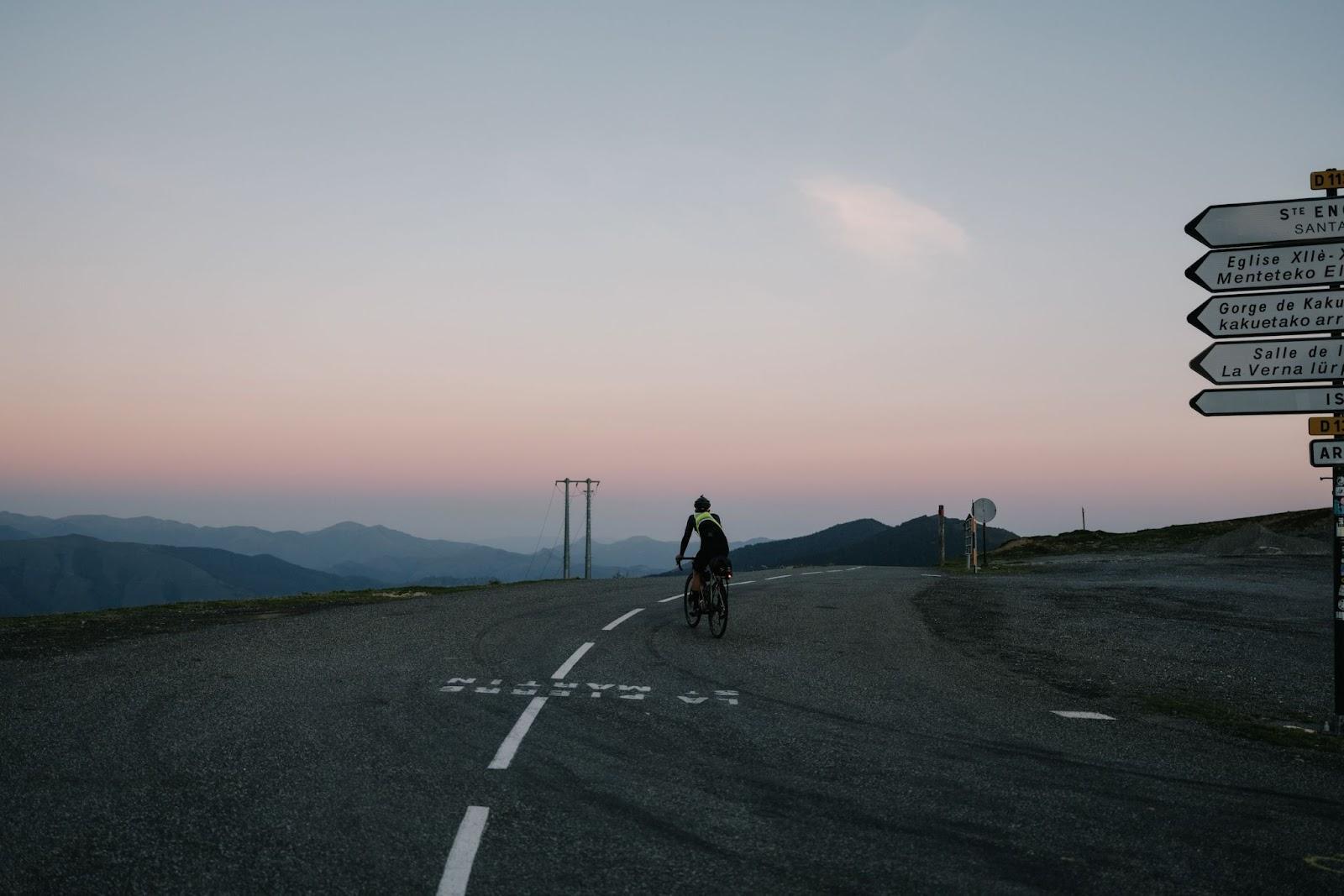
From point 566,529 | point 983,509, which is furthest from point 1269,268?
point 566,529

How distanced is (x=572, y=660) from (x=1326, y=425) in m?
8.46

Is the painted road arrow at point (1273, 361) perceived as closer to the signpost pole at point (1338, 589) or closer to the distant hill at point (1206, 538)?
the signpost pole at point (1338, 589)

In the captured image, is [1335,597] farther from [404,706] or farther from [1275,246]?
[404,706]

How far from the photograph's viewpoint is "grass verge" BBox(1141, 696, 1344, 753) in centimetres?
772

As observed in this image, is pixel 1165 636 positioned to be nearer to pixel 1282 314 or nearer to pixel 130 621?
pixel 1282 314

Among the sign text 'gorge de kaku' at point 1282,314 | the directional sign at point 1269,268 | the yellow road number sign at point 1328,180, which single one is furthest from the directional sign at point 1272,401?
the yellow road number sign at point 1328,180

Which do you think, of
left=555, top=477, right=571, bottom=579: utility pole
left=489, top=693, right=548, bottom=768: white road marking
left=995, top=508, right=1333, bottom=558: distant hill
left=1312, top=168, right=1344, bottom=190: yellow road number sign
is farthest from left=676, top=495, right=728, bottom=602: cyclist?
left=555, top=477, right=571, bottom=579: utility pole

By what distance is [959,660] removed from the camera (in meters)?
12.0

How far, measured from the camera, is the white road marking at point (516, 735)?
6406mm

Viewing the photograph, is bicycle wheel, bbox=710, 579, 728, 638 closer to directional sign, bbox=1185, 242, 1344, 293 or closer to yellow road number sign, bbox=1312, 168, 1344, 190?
directional sign, bbox=1185, 242, 1344, 293

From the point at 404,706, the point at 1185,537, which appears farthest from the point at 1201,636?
the point at 1185,537

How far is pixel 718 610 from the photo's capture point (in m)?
13.8

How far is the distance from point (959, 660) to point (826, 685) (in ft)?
9.87

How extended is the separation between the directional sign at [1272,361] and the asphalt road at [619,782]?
3584mm
